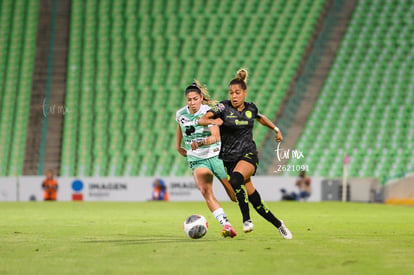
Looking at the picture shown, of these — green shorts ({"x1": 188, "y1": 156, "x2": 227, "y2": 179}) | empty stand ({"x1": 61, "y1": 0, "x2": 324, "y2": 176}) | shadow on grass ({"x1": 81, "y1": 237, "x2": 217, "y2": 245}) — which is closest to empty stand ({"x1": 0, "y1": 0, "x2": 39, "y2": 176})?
empty stand ({"x1": 61, "y1": 0, "x2": 324, "y2": 176})

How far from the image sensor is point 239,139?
8.08 metres

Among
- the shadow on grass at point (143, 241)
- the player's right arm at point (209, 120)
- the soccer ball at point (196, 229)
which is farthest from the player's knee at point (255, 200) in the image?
the player's right arm at point (209, 120)

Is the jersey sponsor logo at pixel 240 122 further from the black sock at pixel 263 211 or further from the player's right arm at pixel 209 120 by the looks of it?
the black sock at pixel 263 211

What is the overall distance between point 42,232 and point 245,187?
8.98ft

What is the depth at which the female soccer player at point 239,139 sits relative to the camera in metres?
7.85

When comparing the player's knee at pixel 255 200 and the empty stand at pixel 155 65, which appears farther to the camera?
the empty stand at pixel 155 65

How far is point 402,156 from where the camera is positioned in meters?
24.4

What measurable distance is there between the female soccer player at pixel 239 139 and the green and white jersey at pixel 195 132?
163 mm

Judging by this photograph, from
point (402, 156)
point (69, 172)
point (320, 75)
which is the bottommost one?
point (69, 172)

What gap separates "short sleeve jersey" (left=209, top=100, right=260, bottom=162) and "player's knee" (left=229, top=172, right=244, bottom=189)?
1.01ft

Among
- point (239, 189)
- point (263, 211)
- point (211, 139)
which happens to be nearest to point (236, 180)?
point (239, 189)

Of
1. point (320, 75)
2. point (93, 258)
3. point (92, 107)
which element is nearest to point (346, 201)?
point (320, 75)

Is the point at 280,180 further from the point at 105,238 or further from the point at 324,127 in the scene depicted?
the point at 105,238

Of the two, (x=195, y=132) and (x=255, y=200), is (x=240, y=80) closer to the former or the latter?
(x=195, y=132)
